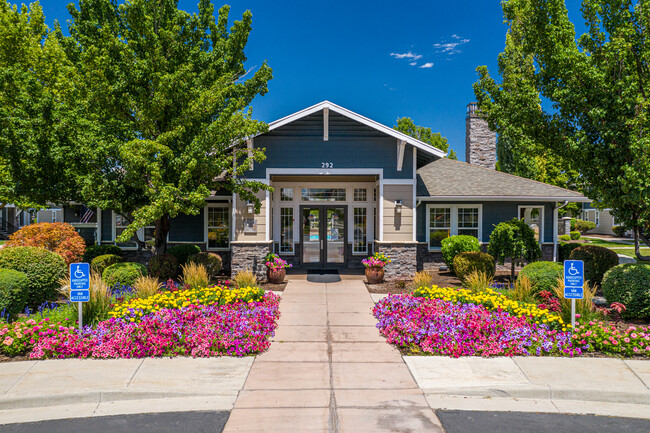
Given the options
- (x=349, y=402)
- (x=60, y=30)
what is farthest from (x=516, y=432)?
(x=60, y=30)

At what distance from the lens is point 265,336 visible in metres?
6.95

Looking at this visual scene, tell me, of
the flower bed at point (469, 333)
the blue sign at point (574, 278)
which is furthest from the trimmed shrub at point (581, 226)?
the blue sign at point (574, 278)

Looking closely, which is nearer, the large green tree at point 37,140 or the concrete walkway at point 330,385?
the concrete walkway at point 330,385

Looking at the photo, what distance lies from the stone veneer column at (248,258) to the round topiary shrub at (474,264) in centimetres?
582

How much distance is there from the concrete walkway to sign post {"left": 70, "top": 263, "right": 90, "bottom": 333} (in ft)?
9.92

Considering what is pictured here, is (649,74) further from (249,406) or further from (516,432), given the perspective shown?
(249,406)

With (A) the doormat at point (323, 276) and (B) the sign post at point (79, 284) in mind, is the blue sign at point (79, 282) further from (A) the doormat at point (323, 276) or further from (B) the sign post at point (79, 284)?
(A) the doormat at point (323, 276)

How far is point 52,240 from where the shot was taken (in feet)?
36.0

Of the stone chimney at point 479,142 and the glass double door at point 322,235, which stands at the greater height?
the stone chimney at point 479,142

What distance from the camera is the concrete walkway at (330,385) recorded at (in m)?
4.36

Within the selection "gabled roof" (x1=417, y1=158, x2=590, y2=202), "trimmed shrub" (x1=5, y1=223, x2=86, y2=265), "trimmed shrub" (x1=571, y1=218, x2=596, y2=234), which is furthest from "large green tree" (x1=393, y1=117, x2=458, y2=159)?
"trimmed shrub" (x1=5, y1=223, x2=86, y2=265)

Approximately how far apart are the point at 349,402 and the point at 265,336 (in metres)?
2.53

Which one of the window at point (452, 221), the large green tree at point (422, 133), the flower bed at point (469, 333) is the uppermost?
the large green tree at point (422, 133)

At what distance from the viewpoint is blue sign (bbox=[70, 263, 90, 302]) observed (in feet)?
20.9
